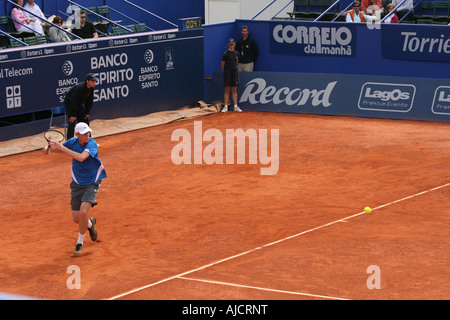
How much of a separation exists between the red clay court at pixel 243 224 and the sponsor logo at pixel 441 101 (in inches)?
85.3

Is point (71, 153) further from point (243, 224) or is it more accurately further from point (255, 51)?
point (255, 51)

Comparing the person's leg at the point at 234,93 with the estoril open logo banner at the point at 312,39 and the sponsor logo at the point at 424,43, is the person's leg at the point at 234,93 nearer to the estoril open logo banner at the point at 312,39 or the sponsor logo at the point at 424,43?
the estoril open logo banner at the point at 312,39

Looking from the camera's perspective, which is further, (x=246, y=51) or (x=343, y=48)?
(x=246, y=51)

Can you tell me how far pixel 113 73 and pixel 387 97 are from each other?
8.11 m

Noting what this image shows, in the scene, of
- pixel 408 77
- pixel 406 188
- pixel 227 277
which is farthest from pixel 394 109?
pixel 227 277

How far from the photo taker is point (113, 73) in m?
21.5

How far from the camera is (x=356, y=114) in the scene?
889 inches

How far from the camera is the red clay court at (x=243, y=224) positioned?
903 cm

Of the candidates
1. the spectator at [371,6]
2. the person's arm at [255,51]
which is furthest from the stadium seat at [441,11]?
the person's arm at [255,51]

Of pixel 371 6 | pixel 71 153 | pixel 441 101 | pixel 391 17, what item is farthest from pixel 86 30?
pixel 71 153

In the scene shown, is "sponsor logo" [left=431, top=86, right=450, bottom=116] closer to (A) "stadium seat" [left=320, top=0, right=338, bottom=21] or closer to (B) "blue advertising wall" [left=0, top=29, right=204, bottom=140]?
(A) "stadium seat" [left=320, top=0, right=338, bottom=21]

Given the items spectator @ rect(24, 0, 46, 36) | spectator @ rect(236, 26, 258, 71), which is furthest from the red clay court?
spectator @ rect(236, 26, 258, 71)
